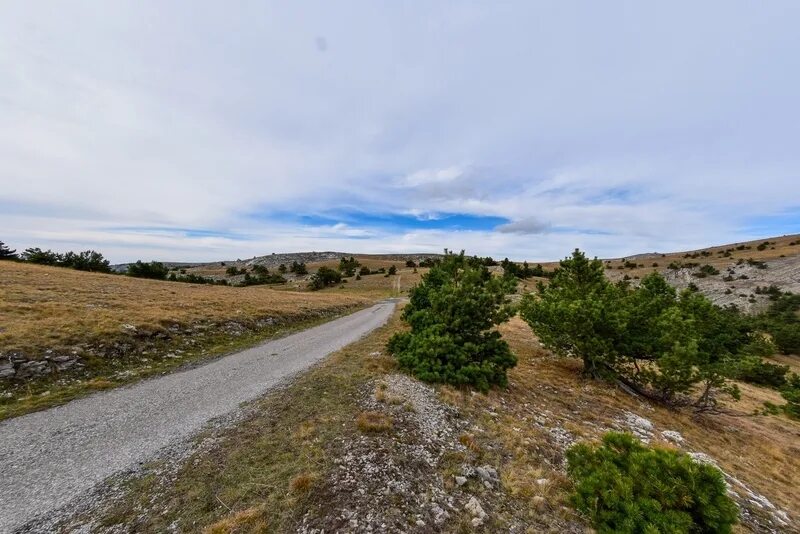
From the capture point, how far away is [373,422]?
7.24 metres

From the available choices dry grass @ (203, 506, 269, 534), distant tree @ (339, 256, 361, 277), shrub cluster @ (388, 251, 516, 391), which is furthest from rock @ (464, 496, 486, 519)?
distant tree @ (339, 256, 361, 277)

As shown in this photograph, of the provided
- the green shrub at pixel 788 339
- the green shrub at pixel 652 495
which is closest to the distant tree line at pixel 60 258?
the green shrub at pixel 652 495

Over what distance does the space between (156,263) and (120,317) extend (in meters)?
46.5

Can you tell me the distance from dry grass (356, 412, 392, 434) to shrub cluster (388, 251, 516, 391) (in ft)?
10.9

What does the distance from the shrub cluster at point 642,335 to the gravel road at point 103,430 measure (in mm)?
10941

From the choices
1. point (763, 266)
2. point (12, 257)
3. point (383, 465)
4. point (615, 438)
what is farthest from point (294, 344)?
point (763, 266)

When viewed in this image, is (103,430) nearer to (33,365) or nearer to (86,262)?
(33,365)

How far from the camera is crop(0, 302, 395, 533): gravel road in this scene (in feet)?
17.0

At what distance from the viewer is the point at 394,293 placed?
6662 cm

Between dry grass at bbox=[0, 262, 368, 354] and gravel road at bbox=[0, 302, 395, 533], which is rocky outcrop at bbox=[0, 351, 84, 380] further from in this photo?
gravel road at bbox=[0, 302, 395, 533]

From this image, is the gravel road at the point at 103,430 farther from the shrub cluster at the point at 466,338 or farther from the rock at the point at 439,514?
the rock at the point at 439,514

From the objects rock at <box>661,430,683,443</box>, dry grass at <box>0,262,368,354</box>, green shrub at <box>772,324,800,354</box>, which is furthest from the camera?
green shrub at <box>772,324,800,354</box>

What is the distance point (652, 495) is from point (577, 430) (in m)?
4.31

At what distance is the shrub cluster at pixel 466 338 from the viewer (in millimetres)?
10586
